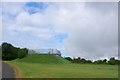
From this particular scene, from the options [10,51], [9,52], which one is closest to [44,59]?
[9,52]

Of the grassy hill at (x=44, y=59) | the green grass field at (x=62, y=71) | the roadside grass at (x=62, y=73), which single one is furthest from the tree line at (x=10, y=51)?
the roadside grass at (x=62, y=73)

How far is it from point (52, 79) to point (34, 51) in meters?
73.4

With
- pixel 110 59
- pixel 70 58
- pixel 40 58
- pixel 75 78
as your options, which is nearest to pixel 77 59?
pixel 70 58

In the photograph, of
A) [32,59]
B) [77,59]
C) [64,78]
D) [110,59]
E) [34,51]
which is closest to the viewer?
[64,78]

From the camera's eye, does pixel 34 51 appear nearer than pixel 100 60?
Yes

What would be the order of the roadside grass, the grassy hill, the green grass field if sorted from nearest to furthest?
the roadside grass, the green grass field, the grassy hill

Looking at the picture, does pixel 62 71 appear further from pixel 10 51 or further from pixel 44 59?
pixel 10 51

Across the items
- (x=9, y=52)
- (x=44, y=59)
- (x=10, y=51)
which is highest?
(x=10, y=51)

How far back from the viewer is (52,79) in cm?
2928

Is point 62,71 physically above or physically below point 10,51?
below

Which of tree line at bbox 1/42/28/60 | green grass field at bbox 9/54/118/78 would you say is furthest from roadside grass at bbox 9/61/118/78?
tree line at bbox 1/42/28/60

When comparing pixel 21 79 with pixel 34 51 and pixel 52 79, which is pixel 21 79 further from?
pixel 34 51

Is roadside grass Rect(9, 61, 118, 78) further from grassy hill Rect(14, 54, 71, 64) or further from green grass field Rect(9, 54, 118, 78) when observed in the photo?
grassy hill Rect(14, 54, 71, 64)

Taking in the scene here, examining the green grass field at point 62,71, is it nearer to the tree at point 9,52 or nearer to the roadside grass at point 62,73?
the roadside grass at point 62,73
